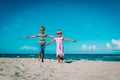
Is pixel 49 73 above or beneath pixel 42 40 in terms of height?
beneath

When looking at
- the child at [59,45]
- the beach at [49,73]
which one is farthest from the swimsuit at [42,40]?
the beach at [49,73]

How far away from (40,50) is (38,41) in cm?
54

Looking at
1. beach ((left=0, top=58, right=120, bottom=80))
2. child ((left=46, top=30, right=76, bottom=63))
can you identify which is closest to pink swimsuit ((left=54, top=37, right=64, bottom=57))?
child ((left=46, top=30, right=76, bottom=63))

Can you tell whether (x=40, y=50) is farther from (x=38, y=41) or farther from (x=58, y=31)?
(x=58, y=31)

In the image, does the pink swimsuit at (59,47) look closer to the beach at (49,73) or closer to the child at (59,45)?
the child at (59,45)

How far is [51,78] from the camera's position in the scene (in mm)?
5340

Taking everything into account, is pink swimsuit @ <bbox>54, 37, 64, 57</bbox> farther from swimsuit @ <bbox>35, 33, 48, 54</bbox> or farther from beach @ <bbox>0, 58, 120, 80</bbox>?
beach @ <bbox>0, 58, 120, 80</bbox>

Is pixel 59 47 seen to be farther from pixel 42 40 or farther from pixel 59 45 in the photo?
pixel 42 40

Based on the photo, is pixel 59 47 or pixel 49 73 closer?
pixel 49 73

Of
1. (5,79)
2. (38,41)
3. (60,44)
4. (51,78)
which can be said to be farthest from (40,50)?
(5,79)

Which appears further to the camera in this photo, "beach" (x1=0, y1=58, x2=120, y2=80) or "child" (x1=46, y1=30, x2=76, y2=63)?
"child" (x1=46, y1=30, x2=76, y2=63)

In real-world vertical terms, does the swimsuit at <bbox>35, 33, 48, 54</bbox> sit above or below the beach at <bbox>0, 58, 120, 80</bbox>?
above

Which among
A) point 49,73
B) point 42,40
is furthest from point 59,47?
point 49,73

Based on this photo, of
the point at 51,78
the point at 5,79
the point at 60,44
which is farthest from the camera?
the point at 60,44
